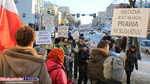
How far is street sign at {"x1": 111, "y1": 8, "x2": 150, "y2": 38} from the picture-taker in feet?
15.5

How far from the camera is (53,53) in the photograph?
3.26 metres

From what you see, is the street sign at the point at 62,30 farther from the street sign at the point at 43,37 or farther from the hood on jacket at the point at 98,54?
the hood on jacket at the point at 98,54

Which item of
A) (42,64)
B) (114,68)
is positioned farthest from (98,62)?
(42,64)

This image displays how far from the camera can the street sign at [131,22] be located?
472 centimetres

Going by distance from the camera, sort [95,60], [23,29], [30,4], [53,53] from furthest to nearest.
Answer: [30,4] < [95,60] < [53,53] < [23,29]

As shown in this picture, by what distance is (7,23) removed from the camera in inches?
134

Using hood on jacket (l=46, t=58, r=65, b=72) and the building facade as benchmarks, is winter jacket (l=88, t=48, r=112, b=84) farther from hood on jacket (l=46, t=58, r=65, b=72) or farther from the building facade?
the building facade

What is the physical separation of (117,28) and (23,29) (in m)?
3.29

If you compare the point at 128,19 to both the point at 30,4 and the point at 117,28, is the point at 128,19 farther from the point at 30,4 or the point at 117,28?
the point at 30,4

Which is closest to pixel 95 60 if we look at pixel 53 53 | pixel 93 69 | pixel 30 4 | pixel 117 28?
pixel 93 69

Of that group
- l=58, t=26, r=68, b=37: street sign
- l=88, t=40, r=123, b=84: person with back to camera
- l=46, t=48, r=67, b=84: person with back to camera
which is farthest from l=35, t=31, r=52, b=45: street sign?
l=46, t=48, r=67, b=84: person with back to camera

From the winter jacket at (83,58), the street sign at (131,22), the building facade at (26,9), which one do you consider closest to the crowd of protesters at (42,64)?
the street sign at (131,22)

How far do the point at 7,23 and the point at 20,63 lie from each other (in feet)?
4.84

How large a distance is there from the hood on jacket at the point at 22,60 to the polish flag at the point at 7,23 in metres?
Result: 1.03
